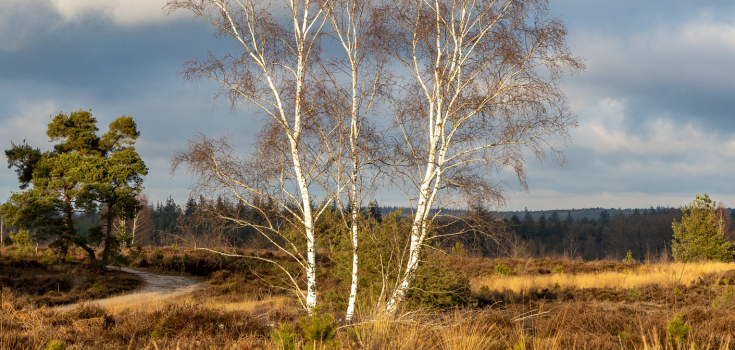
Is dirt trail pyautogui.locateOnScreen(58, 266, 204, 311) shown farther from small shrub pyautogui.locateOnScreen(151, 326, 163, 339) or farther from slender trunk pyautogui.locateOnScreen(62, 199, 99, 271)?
small shrub pyautogui.locateOnScreen(151, 326, 163, 339)

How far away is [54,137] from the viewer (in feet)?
62.3

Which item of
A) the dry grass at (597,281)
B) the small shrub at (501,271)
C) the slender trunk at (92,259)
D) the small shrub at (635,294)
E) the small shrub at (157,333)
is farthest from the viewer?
the slender trunk at (92,259)

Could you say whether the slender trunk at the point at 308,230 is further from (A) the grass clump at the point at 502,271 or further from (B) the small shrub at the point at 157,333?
(A) the grass clump at the point at 502,271

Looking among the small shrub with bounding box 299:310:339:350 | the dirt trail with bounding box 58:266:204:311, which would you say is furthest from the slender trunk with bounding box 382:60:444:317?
the dirt trail with bounding box 58:266:204:311

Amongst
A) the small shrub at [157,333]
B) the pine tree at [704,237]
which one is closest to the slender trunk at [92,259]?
the small shrub at [157,333]

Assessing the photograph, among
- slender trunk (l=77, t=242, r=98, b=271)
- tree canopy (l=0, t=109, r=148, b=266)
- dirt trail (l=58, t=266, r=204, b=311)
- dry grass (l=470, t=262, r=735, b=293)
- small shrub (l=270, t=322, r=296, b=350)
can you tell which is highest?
tree canopy (l=0, t=109, r=148, b=266)

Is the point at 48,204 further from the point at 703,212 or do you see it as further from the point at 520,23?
the point at 703,212

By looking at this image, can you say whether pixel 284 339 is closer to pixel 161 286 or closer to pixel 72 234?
pixel 161 286

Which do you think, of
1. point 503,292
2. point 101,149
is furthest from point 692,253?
point 101,149

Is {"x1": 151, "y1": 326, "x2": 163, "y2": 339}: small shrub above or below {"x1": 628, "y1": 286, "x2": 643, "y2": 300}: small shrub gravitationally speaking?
above

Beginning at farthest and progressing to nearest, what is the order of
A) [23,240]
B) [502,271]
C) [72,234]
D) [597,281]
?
[23,240], [72,234], [502,271], [597,281]

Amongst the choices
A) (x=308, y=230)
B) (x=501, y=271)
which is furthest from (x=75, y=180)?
(x=501, y=271)

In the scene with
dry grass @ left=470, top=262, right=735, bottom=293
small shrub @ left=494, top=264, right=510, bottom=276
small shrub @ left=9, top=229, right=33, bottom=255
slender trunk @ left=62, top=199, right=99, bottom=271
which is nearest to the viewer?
dry grass @ left=470, top=262, right=735, bottom=293

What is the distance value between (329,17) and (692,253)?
75.4 feet
